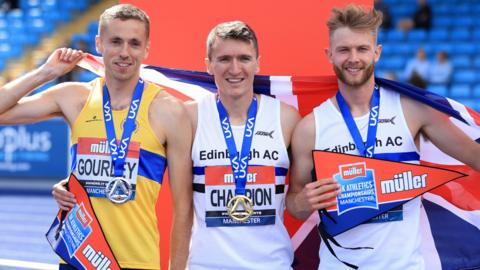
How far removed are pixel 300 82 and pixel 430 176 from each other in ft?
2.93

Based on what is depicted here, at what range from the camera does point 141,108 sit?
3.35 meters

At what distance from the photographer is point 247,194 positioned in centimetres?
331

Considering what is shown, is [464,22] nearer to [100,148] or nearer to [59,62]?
[59,62]

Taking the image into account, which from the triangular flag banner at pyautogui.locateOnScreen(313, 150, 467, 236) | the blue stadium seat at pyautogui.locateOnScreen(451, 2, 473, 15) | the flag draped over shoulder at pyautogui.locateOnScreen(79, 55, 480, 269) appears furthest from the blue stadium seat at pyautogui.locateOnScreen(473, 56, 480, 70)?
the triangular flag banner at pyautogui.locateOnScreen(313, 150, 467, 236)

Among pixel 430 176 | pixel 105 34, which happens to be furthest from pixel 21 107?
pixel 430 176

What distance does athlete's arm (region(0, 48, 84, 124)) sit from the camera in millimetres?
3416

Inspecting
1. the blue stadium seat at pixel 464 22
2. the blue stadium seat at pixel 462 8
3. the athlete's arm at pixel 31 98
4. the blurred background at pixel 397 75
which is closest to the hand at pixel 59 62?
the athlete's arm at pixel 31 98

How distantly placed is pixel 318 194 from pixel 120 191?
0.89 metres

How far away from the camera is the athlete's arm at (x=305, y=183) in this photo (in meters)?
3.25

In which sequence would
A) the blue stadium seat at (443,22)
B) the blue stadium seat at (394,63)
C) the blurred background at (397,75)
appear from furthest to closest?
the blue stadium seat at (443,22) → the blue stadium seat at (394,63) → the blurred background at (397,75)

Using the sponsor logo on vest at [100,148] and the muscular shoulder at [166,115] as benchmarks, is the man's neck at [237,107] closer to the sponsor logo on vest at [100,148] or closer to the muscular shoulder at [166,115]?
the muscular shoulder at [166,115]

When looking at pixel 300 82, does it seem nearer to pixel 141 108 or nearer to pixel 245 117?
pixel 245 117

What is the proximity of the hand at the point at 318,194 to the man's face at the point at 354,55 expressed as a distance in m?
0.46

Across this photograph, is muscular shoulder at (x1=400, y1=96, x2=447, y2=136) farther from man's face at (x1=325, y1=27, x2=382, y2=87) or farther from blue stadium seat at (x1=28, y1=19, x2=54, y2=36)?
blue stadium seat at (x1=28, y1=19, x2=54, y2=36)
